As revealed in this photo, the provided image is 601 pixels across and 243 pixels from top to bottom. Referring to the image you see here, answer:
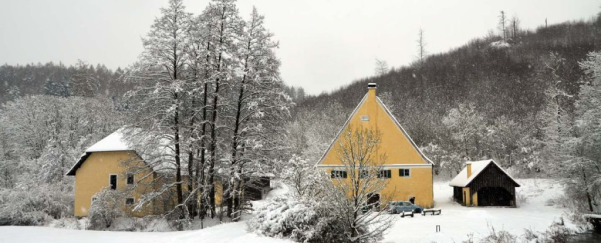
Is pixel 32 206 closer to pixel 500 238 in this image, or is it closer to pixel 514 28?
pixel 500 238

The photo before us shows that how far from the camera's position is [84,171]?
2945cm

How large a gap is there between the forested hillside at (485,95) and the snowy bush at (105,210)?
3192cm

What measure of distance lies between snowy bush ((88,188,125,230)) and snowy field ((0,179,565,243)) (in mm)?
3645

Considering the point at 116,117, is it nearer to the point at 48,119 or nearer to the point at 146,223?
the point at 48,119

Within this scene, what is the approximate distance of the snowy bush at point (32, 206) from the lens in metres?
24.9

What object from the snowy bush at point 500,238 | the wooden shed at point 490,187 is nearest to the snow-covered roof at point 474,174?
the wooden shed at point 490,187

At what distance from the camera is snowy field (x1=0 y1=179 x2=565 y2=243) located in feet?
53.5

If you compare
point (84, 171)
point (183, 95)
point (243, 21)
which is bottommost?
point (84, 171)

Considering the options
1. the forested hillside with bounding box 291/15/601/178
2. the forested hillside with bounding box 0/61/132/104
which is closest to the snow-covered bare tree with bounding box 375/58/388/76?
the forested hillside with bounding box 291/15/601/178

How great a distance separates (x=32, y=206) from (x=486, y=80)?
80221mm

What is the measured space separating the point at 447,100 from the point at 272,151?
2458 inches

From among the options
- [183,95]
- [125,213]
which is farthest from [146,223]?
[183,95]

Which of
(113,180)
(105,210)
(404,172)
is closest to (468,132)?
(404,172)

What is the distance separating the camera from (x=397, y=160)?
107 feet
